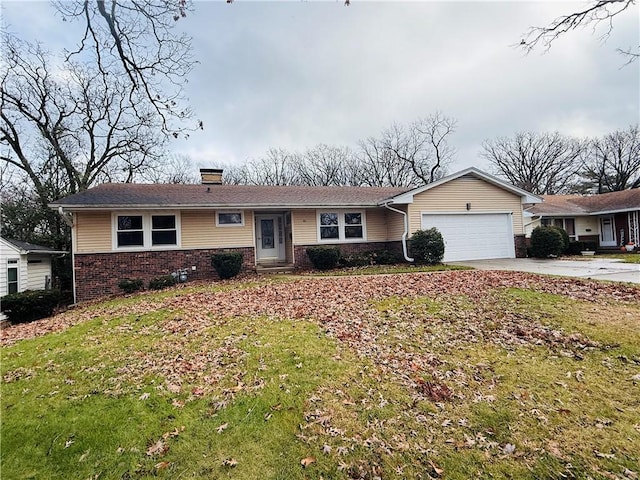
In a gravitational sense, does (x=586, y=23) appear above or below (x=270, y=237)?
above

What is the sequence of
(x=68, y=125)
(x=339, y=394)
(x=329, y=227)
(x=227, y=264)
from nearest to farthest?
(x=339, y=394) → (x=227, y=264) → (x=329, y=227) → (x=68, y=125)

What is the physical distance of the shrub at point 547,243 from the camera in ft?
51.7

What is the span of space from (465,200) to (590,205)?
46.4ft

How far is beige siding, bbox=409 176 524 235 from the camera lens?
15.3 metres

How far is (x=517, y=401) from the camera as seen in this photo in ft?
11.8

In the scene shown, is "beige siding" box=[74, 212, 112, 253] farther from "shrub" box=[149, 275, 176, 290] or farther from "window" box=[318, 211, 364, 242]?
"window" box=[318, 211, 364, 242]

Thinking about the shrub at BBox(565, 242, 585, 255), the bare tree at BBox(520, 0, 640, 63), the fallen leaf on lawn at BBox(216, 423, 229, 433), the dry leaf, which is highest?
the bare tree at BBox(520, 0, 640, 63)

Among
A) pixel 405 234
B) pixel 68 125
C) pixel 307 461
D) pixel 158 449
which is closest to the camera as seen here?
pixel 307 461

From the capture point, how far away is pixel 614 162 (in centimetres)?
3575

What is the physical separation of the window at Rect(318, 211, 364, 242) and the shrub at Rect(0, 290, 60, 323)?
33.0 ft

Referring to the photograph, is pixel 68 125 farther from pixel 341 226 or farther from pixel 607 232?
pixel 607 232

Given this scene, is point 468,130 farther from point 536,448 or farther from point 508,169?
point 536,448

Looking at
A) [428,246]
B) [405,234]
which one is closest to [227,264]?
[405,234]

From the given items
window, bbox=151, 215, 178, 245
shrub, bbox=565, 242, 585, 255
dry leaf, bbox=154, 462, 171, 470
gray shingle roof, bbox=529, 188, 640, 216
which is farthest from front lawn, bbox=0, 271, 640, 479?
gray shingle roof, bbox=529, 188, 640, 216
